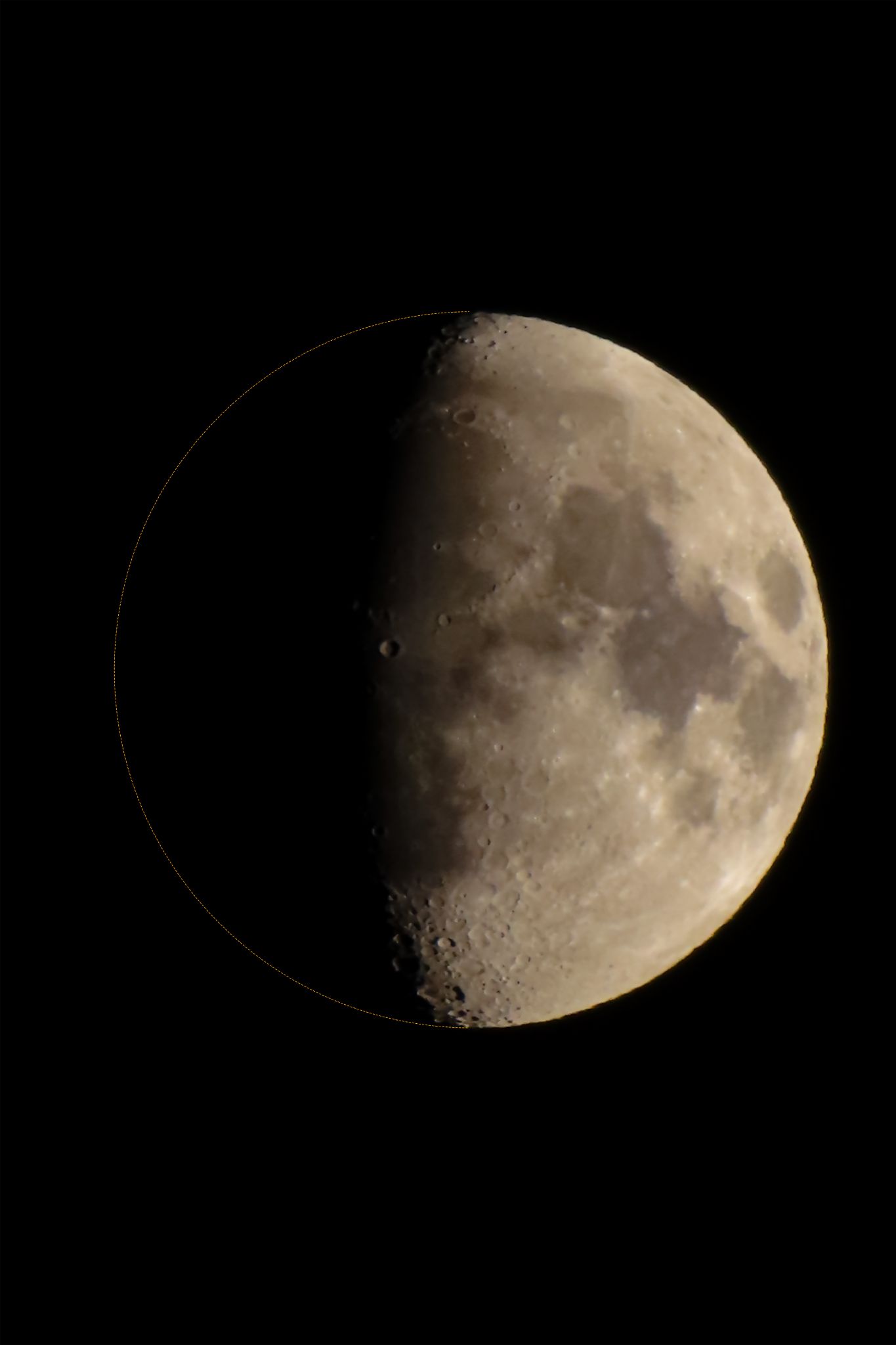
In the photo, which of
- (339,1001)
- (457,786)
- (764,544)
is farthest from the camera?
(339,1001)

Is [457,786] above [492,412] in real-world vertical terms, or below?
below

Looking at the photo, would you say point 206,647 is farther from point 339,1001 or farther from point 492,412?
point 339,1001

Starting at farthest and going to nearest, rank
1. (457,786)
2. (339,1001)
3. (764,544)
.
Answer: (339,1001), (764,544), (457,786)

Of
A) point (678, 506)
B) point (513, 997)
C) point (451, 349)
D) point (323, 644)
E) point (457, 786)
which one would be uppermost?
point (451, 349)

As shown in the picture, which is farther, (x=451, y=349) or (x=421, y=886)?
(x=451, y=349)

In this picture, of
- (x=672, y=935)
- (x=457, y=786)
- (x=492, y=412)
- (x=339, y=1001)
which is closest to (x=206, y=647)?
(x=457, y=786)

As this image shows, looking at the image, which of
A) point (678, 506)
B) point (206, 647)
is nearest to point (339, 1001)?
point (206, 647)
